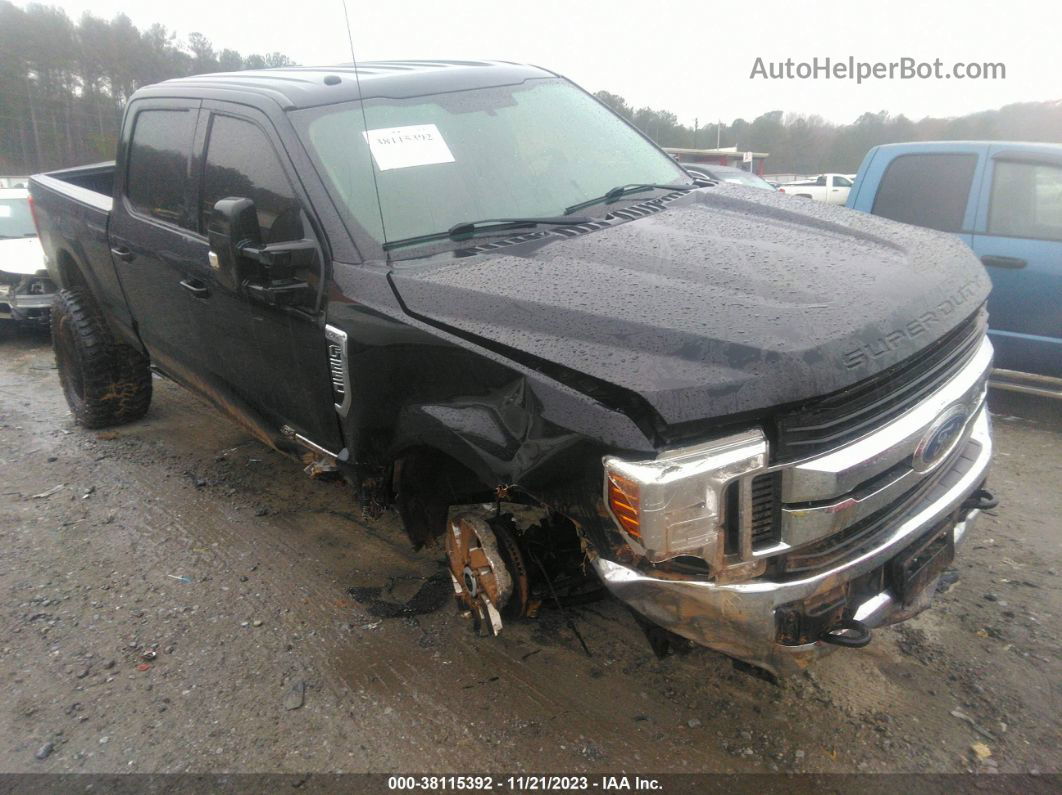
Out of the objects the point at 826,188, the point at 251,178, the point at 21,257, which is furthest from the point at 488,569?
the point at 826,188

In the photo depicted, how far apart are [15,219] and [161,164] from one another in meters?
6.68

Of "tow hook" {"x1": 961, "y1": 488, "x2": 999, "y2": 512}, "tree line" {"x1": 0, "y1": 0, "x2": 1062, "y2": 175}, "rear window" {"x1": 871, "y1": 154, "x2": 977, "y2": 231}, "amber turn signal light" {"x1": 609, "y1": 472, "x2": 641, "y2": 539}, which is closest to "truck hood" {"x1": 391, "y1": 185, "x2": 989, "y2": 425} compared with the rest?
"amber turn signal light" {"x1": 609, "y1": 472, "x2": 641, "y2": 539}

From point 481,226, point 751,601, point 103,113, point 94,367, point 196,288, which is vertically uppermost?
point 103,113

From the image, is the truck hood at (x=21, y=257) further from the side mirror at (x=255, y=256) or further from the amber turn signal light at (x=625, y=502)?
the amber turn signal light at (x=625, y=502)

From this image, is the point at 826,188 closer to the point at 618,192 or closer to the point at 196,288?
the point at 618,192

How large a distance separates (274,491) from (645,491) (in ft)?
10.3

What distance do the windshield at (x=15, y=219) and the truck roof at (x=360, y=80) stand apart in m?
6.43

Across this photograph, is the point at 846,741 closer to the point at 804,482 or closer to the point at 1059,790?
the point at 1059,790

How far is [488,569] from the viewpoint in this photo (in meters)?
2.59

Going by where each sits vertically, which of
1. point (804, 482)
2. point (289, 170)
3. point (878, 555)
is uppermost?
point (289, 170)

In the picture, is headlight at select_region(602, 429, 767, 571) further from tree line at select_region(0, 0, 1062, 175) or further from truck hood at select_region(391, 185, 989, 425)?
tree line at select_region(0, 0, 1062, 175)

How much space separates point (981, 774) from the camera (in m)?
2.33

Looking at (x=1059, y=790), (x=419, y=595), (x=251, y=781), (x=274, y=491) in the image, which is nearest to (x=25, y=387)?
(x=274, y=491)

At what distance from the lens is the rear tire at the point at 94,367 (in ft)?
16.6
